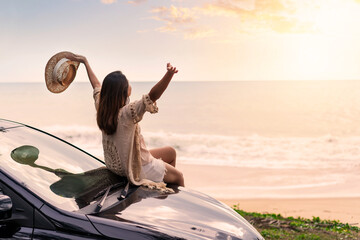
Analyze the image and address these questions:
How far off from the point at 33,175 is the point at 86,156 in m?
1.02

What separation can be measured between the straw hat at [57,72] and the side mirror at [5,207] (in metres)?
1.93

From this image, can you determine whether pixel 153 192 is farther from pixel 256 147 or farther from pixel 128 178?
pixel 256 147

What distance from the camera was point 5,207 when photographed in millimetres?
2104

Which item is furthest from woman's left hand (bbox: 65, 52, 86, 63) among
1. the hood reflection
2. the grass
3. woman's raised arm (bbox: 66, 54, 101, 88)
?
the grass

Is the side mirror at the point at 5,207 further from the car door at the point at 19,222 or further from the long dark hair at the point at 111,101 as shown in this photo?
the long dark hair at the point at 111,101

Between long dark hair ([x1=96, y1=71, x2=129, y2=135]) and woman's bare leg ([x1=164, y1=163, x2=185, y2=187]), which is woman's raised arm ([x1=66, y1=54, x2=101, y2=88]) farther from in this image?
woman's bare leg ([x1=164, y1=163, x2=185, y2=187])

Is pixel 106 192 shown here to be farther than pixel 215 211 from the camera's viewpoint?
No

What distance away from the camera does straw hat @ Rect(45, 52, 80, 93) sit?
3.94 m

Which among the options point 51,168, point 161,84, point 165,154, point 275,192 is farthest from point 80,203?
point 275,192

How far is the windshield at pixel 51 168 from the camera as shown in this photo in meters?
2.48

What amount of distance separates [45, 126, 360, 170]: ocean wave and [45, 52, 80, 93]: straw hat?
1239cm

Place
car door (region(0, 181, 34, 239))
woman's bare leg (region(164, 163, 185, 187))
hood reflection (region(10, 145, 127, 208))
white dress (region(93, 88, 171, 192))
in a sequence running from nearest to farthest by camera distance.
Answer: car door (region(0, 181, 34, 239)) → hood reflection (region(10, 145, 127, 208)) → white dress (region(93, 88, 171, 192)) → woman's bare leg (region(164, 163, 185, 187))

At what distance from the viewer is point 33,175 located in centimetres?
258

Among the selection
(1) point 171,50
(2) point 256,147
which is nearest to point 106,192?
(2) point 256,147
